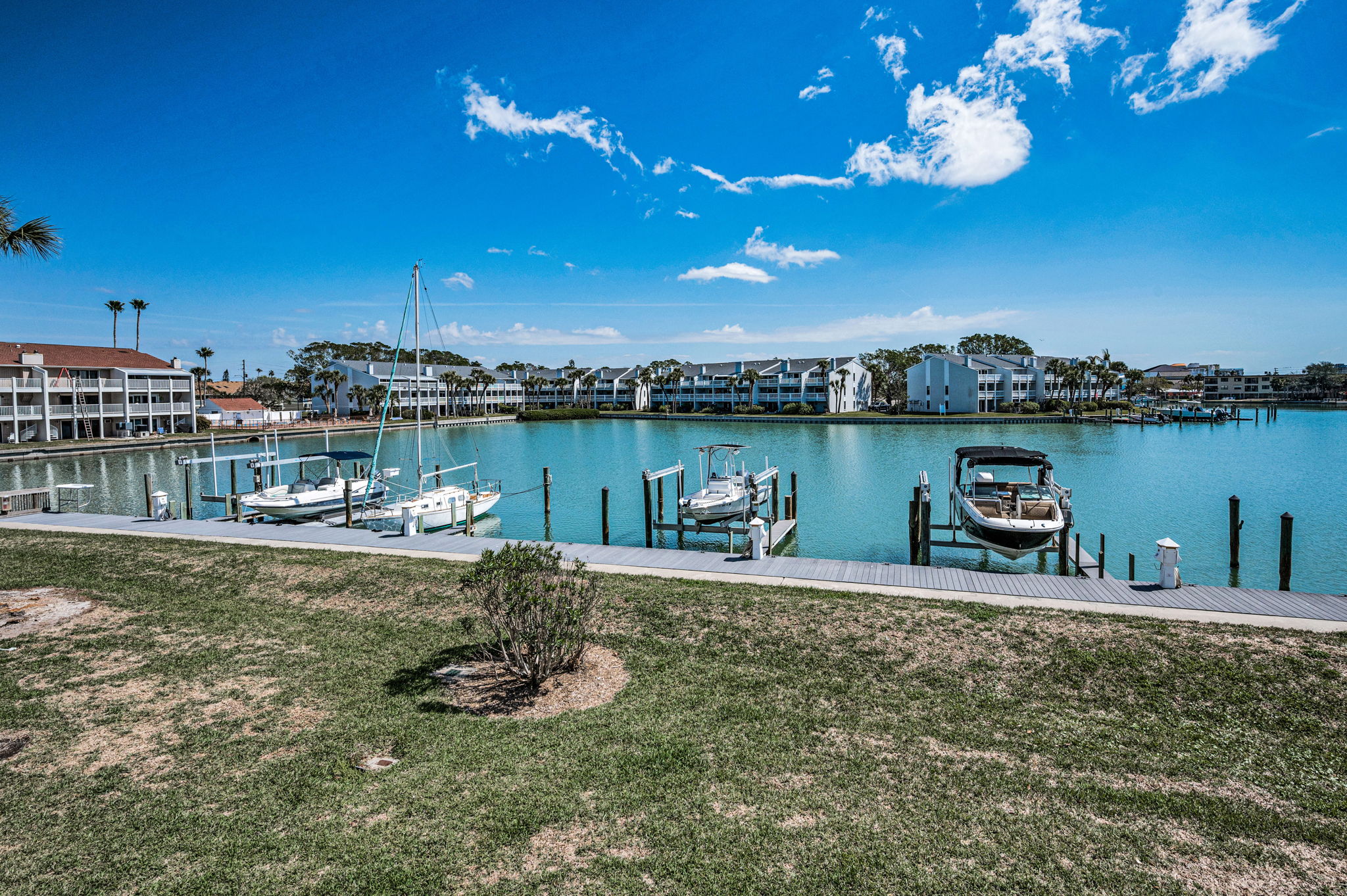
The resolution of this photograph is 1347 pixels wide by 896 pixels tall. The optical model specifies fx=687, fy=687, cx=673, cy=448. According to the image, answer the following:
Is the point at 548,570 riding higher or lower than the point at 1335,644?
higher

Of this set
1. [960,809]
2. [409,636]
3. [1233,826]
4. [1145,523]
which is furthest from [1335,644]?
[1145,523]

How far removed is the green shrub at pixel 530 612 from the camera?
26.6 feet

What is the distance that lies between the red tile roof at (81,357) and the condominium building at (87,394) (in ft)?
0.21

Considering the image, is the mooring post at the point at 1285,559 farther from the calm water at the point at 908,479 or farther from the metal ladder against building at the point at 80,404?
the metal ladder against building at the point at 80,404

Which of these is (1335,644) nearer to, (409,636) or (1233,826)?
(1233,826)

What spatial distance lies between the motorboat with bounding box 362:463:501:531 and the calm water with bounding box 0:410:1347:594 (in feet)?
3.58

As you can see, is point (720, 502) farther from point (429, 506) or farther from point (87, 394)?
point (87, 394)

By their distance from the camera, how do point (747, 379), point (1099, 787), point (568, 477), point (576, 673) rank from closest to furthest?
point (1099, 787)
point (576, 673)
point (568, 477)
point (747, 379)

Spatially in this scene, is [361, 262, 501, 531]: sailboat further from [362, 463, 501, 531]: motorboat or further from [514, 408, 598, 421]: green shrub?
[514, 408, 598, 421]: green shrub

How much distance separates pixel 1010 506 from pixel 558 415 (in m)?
86.3

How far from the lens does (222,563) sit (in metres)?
14.4

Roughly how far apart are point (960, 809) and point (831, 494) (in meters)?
26.7

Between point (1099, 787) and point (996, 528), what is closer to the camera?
point (1099, 787)

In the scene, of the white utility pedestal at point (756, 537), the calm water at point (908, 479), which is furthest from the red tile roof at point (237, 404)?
the white utility pedestal at point (756, 537)
